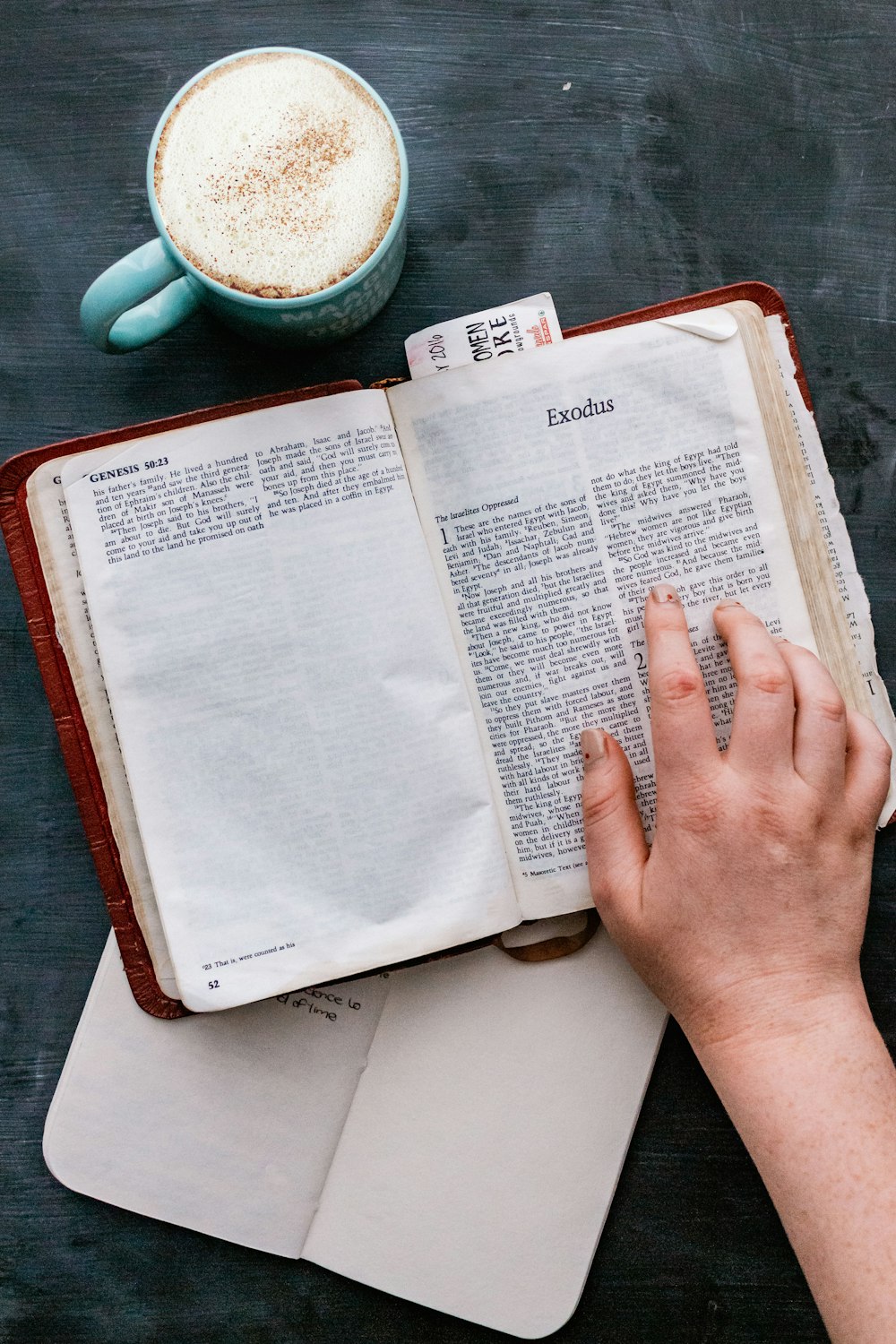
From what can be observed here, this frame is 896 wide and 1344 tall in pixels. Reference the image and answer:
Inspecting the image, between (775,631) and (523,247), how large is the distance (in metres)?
0.31

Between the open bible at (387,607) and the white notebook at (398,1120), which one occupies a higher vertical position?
the open bible at (387,607)

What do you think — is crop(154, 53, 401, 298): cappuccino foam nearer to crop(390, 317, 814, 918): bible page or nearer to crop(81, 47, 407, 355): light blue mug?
crop(81, 47, 407, 355): light blue mug

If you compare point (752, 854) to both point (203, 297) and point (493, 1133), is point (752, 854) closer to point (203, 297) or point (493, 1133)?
point (493, 1133)

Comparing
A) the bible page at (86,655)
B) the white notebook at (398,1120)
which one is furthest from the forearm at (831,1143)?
the bible page at (86,655)

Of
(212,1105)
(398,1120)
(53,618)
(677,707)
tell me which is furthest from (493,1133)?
(53,618)

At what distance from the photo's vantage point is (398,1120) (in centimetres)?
63

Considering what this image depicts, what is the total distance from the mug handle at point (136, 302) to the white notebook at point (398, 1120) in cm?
39

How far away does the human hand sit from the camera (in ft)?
1.73

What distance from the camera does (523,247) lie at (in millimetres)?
621

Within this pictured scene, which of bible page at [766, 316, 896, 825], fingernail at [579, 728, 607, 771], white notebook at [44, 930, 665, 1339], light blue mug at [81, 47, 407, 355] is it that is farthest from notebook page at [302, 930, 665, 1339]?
light blue mug at [81, 47, 407, 355]

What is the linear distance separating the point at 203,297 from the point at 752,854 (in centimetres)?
44

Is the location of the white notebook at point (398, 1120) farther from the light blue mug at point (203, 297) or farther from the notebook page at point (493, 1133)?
the light blue mug at point (203, 297)

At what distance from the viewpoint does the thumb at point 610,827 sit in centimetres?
56

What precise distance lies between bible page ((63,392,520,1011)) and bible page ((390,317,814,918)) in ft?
0.10
